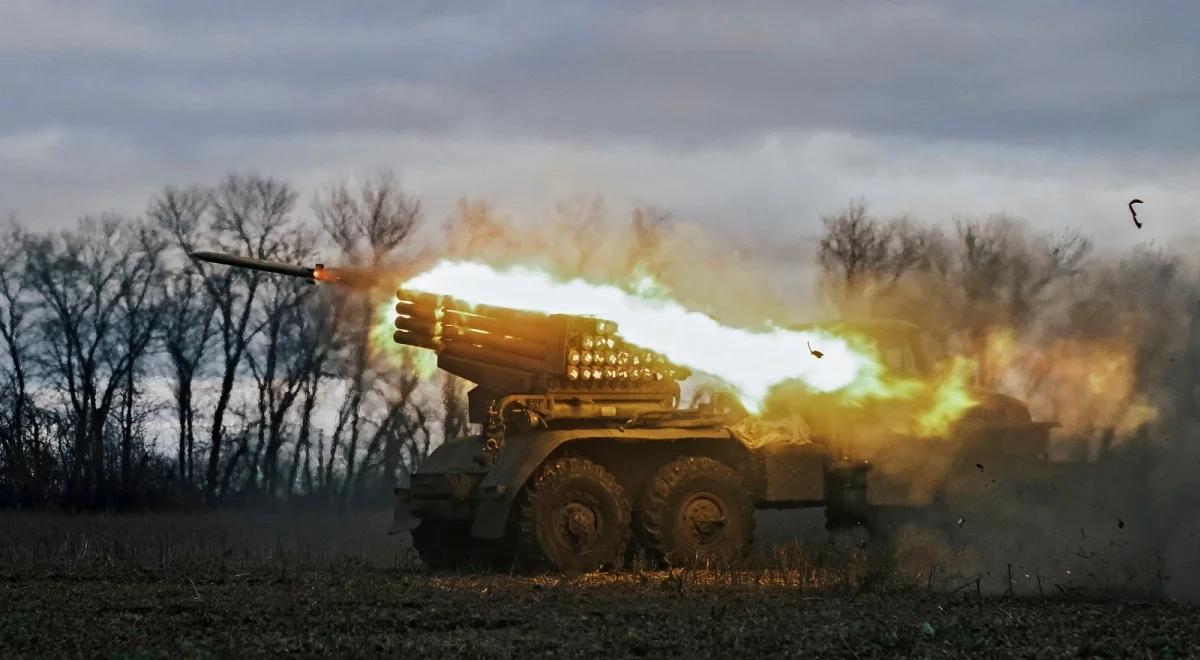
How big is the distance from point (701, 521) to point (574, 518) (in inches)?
75.7

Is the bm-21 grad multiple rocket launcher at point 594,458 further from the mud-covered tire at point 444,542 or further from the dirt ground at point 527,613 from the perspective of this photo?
the dirt ground at point 527,613

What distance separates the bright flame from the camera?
72.7 ft

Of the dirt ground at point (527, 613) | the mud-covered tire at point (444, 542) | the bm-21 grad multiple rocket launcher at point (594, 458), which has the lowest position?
the dirt ground at point (527, 613)

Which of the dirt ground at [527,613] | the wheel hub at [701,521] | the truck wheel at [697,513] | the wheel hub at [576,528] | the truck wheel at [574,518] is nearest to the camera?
the dirt ground at [527,613]

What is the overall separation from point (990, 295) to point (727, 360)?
41.2 feet

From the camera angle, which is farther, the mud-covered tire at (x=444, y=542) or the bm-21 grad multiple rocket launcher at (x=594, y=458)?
the mud-covered tire at (x=444, y=542)

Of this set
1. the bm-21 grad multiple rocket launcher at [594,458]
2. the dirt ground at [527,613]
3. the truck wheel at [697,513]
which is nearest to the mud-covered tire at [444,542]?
the bm-21 grad multiple rocket launcher at [594,458]

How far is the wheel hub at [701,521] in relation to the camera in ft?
69.8

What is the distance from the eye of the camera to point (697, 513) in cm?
2131

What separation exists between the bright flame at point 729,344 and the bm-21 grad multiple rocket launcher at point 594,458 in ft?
1.10

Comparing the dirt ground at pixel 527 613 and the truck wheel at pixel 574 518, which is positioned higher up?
the truck wheel at pixel 574 518

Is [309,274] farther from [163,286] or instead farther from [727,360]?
[163,286]

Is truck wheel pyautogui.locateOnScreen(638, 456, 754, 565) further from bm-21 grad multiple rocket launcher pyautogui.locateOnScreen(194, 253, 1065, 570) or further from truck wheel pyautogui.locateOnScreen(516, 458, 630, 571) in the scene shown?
truck wheel pyautogui.locateOnScreen(516, 458, 630, 571)

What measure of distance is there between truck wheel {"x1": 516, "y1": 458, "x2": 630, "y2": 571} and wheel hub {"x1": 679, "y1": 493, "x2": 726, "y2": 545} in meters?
0.88
